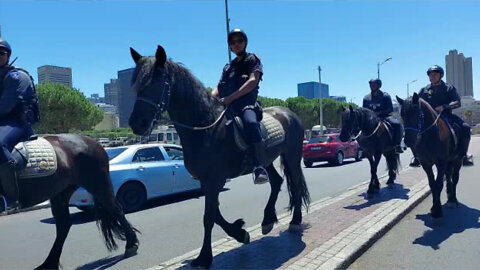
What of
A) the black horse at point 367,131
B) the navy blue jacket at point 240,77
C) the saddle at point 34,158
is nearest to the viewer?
the saddle at point 34,158

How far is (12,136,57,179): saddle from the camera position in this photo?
14.1 ft

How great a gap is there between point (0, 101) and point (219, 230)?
4072mm

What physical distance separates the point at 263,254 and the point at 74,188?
283 centimetres

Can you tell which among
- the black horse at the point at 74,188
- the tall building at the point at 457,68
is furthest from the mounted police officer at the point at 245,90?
the tall building at the point at 457,68

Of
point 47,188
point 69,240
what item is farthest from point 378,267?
point 69,240

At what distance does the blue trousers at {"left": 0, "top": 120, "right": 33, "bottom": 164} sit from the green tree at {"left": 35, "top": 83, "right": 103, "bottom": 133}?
143 ft

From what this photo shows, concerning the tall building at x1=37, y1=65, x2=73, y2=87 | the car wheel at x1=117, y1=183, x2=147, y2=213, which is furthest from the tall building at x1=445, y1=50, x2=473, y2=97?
the car wheel at x1=117, y1=183, x2=147, y2=213

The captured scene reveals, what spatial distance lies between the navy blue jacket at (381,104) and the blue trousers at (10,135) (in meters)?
8.70

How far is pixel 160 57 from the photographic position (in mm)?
3947

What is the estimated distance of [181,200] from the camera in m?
10.6

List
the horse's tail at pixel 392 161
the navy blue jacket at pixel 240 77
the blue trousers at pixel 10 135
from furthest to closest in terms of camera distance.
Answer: the horse's tail at pixel 392 161 < the navy blue jacket at pixel 240 77 < the blue trousers at pixel 10 135

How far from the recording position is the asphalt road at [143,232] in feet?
17.9

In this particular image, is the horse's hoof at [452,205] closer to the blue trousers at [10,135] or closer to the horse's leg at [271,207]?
the horse's leg at [271,207]

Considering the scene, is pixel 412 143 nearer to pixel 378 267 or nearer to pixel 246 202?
pixel 378 267
